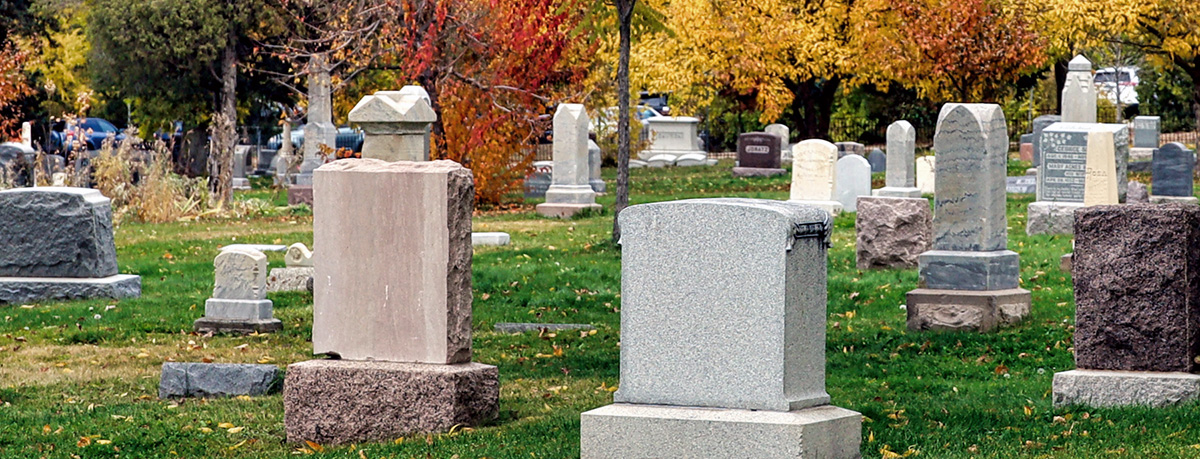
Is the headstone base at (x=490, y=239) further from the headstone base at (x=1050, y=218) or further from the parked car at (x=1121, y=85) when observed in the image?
the parked car at (x=1121, y=85)

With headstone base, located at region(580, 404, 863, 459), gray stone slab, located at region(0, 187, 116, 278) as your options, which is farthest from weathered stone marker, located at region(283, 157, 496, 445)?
gray stone slab, located at region(0, 187, 116, 278)

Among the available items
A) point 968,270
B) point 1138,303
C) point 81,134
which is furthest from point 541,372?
point 81,134

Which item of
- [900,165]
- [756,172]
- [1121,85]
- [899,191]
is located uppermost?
[1121,85]

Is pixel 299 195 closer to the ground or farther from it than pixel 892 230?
farther from it

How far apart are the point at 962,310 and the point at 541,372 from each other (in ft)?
12.2

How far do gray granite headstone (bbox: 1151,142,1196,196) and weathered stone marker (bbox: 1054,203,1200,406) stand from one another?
51.3ft

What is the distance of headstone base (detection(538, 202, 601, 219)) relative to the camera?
1013 inches

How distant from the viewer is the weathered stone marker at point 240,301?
1252 centimetres

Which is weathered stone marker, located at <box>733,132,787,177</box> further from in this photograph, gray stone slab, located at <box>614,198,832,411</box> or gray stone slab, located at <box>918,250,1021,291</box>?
gray stone slab, located at <box>614,198,832,411</box>

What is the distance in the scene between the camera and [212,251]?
1983cm

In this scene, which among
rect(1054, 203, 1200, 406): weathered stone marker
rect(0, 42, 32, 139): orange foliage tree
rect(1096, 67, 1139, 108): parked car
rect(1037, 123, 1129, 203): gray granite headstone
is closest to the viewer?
rect(1054, 203, 1200, 406): weathered stone marker

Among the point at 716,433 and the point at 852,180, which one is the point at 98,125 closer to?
the point at 852,180

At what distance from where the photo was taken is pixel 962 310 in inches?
485

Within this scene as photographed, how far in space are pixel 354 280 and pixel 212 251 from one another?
12.2 metres
